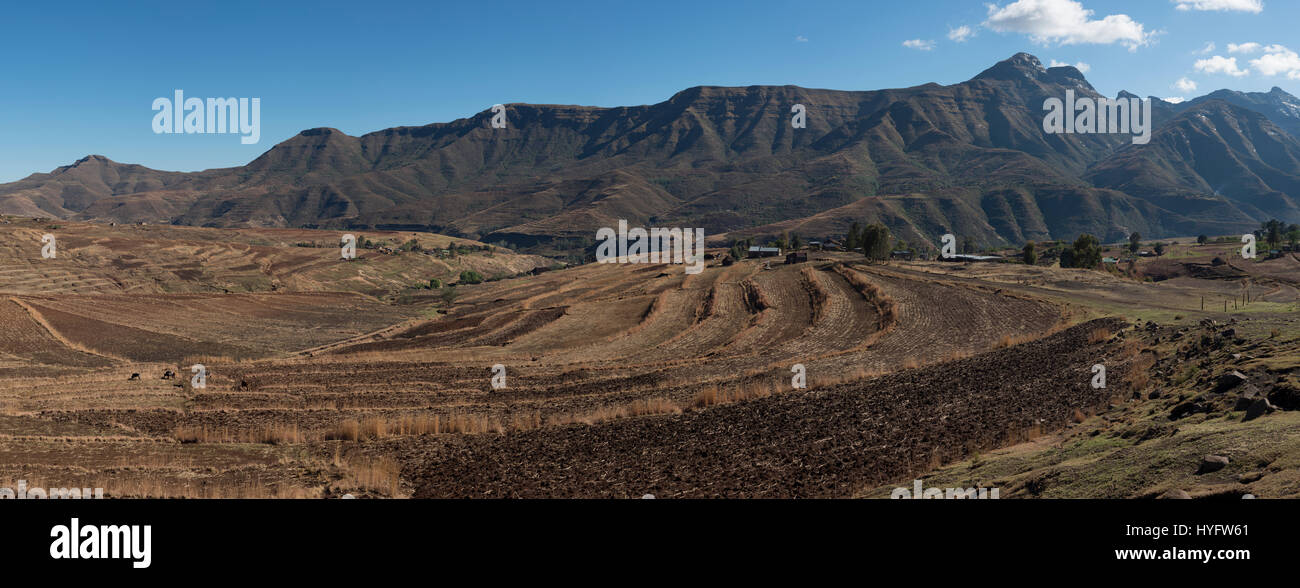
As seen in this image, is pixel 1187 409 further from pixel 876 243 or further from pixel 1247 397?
pixel 876 243

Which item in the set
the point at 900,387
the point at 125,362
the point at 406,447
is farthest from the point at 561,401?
the point at 125,362

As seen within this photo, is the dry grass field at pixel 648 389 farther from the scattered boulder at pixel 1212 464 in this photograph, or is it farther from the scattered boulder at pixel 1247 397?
the scattered boulder at pixel 1212 464

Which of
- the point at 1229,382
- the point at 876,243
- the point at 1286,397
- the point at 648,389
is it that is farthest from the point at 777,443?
the point at 876,243

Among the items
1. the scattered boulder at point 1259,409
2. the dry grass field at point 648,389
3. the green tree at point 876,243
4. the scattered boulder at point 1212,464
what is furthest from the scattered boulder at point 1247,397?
the green tree at point 876,243

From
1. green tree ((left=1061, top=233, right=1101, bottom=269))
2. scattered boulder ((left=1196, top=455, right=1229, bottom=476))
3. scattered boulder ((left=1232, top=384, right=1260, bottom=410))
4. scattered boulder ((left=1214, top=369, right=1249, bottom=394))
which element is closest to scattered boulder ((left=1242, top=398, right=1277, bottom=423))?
A: scattered boulder ((left=1232, top=384, right=1260, bottom=410))

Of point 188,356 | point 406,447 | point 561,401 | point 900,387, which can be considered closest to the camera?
point 406,447

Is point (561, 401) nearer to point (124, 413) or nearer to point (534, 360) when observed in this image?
point (534, 360)

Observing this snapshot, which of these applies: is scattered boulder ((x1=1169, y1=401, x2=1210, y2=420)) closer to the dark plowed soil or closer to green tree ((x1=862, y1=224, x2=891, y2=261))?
the dark plowed soil
